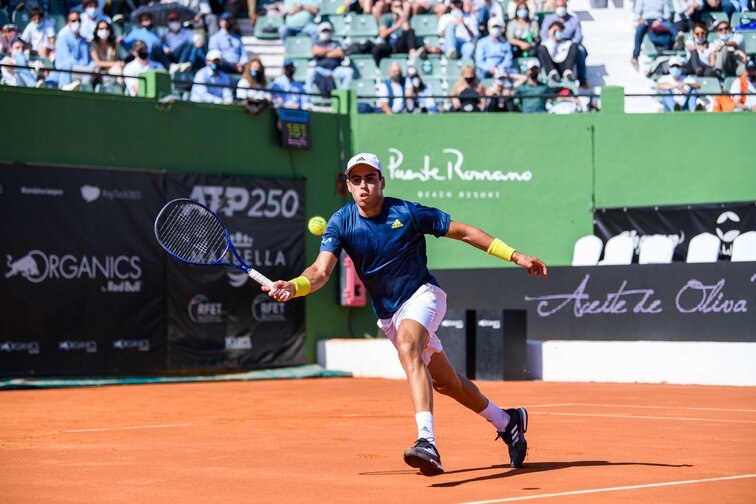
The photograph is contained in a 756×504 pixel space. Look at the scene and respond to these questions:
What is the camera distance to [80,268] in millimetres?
18078

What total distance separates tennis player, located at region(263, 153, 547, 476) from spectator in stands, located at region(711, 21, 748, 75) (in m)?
16.3

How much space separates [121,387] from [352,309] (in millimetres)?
5073

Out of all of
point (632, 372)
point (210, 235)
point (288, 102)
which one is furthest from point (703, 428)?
point (288, 102)

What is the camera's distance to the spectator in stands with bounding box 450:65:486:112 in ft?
70.6

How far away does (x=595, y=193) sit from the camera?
20969 mm

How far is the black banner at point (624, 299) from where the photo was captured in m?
17.4

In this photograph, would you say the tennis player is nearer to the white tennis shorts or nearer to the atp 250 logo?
the white tennis shorts

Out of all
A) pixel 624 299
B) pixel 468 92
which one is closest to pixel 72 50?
pixel 468 92

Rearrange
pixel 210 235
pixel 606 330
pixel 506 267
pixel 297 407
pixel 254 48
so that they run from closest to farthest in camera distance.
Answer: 1. pixel 210 235
2. pixel 297 407
3. pixel 606 330
4. pixel 506 267
5. pixel 254 48

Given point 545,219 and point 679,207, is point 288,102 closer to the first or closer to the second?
point 545,219

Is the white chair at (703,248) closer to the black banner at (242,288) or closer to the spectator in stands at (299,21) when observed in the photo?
the black banner at (242,288)

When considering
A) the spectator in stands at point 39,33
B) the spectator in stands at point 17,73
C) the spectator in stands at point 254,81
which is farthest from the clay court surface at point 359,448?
the spectator in stands at point 39,33

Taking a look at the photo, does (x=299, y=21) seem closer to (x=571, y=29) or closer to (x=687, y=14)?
(x=571, y=29)

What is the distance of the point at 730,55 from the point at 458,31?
5.26 meters
